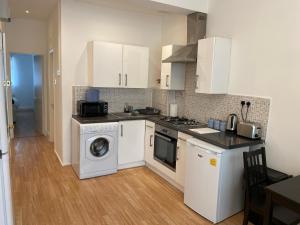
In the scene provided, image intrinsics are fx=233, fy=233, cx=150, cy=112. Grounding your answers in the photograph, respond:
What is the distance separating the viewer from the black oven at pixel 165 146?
338 centimetres

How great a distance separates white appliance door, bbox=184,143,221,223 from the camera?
2.53 m

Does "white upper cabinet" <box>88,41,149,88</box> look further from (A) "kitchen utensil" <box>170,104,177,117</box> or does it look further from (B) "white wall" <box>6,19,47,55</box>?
(B) "white wall" <box>6,19,47,55</box>

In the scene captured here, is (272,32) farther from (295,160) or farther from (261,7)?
(295,160)

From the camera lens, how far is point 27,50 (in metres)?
5.48

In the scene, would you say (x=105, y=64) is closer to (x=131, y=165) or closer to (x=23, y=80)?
(x=131, y=165)

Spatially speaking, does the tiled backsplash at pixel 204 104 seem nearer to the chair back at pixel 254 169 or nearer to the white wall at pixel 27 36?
the chair back at pixel 254 169

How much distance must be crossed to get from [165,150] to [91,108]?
141cm

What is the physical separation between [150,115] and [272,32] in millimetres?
2318

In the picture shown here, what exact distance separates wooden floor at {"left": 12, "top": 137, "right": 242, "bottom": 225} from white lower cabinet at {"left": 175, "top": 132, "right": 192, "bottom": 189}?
0.71 ft

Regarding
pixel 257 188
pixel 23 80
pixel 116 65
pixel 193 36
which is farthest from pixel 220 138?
pixel 23 80

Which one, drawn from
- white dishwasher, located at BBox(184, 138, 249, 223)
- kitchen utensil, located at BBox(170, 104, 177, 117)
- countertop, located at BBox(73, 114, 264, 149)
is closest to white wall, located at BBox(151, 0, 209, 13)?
kitchen utensil, located at BBox(170, 104, 177, 117)

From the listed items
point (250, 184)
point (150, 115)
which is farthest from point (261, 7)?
point (150, 115)

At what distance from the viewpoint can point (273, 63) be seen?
8.79 feet

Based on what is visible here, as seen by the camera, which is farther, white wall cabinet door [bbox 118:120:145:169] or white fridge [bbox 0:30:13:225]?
white wall cabinet door [bbox 118:120:145:169]
